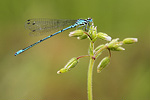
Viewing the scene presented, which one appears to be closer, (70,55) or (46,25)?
(46,25)

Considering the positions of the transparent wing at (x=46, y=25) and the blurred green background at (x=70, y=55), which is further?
the blurred green background at (x=70, y=55)

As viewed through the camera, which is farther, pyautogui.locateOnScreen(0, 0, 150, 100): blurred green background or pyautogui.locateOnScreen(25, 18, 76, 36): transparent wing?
pyautogui.locateOnScreen(0, 0, 150, 100): blurred green background
